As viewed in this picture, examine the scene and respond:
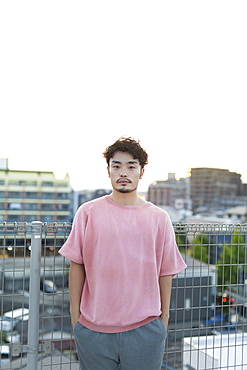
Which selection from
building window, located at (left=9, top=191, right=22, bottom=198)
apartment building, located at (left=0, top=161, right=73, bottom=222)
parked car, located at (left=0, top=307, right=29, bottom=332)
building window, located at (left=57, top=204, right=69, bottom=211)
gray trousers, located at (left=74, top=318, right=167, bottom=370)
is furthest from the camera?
building window, located at (left=57, top=204, right=69, bottom=211)

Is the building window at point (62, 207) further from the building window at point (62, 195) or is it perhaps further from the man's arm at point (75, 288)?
the man's arm at point (75, 288)

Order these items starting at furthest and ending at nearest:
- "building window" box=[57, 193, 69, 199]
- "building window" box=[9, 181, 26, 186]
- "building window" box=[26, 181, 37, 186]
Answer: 1. "building window" box=[57, 193, 69, 199]
2. "building window" box=[26, 181, 37, 186]
3. "building window" box=[9, 181, 26, 186]

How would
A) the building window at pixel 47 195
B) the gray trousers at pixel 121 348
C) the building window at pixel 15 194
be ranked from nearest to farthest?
the gray trousers at pixel 121 348
the building window at pixel 15 194
the building window at pixel 47 195

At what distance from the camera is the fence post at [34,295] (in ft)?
6.61

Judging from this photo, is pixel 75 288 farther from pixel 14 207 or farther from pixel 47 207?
pixel 47 207

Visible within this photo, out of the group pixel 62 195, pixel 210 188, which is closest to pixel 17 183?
pixel 62 195

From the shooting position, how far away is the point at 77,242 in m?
1.64

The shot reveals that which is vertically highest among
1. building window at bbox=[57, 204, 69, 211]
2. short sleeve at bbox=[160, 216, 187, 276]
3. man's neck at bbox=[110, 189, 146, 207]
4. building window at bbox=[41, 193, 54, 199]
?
man's neck at bbox=[110, 189, 146, 207]

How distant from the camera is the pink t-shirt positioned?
1.60m

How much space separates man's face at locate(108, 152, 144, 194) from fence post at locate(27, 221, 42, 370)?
0.55 meters

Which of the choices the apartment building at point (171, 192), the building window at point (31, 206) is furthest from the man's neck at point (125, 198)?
the apartment building at point (171, 192)

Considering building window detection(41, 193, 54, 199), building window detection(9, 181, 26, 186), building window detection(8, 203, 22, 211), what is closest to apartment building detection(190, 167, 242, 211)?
building window detection(41, 193, 54, 199)

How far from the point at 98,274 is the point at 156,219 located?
326 mm

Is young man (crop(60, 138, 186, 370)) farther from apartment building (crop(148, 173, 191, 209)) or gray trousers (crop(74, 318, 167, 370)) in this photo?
apartment building (crop(148, 173, 191, 209))
